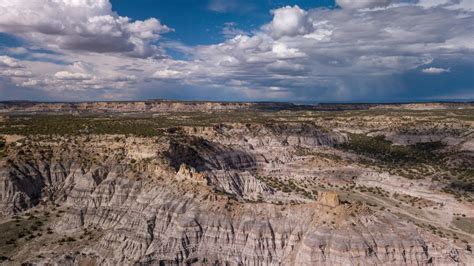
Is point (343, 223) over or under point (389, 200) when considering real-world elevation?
over

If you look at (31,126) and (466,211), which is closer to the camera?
(466,211)

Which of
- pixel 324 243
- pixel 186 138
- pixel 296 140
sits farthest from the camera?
pixel 296 140

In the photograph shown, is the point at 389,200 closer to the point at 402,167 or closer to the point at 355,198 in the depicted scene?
the point at 355,198

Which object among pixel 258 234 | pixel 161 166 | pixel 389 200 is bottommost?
pixel 389 200

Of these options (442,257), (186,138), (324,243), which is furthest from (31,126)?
(442,257)

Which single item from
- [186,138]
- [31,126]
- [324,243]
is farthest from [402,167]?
[31,126]

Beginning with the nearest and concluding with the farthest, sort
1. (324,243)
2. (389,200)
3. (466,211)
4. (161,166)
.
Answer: (324,243) < (161,166) < (466,211) < (389,200)

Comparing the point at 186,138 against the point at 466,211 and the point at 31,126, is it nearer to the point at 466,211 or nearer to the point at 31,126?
the point at 31,126
